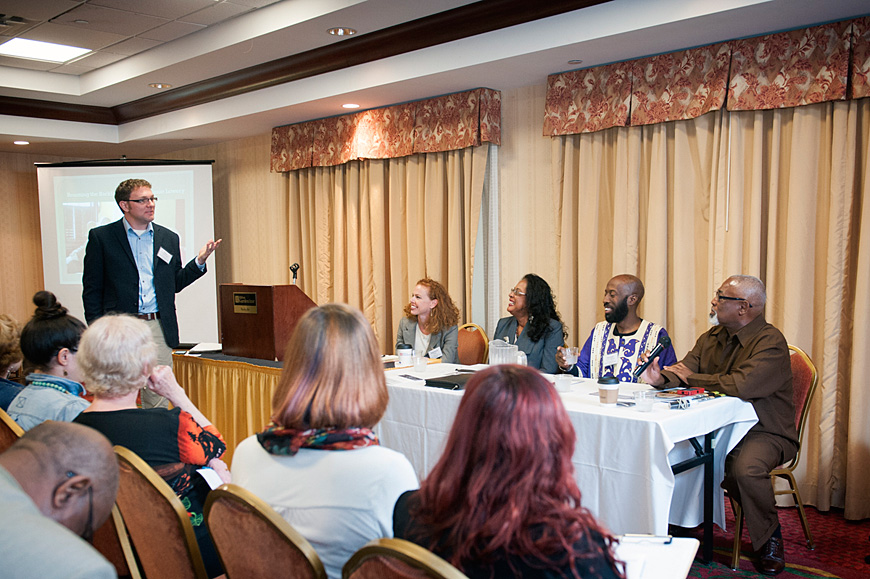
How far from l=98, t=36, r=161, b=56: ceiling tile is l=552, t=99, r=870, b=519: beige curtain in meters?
2.99

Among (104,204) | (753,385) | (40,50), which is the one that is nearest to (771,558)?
(753,385)

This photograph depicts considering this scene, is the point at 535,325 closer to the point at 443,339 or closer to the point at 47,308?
the point at 443,339

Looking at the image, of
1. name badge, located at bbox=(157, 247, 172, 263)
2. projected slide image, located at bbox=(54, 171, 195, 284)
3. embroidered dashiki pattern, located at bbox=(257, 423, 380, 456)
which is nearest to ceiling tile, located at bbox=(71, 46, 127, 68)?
projected slide image, located at bbox=(54, 171, 195, 284)

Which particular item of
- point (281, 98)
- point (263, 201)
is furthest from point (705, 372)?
point (263, 201)

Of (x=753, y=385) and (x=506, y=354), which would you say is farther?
(x=506, y=354)

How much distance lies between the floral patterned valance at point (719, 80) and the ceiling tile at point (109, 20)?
105 inches

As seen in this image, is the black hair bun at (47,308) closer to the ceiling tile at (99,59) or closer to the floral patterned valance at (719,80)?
the floral patterned valance at (719,80)

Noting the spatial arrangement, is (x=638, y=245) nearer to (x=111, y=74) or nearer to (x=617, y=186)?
(x=617, y=186)

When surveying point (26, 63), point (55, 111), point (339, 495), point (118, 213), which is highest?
point (26, 63)

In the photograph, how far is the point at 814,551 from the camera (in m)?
3.15

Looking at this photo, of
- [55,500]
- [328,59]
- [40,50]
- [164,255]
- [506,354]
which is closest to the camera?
[55,500]

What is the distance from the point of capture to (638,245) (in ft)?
14.4

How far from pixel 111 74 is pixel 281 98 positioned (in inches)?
58.6

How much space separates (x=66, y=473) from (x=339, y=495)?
572 millimetres
